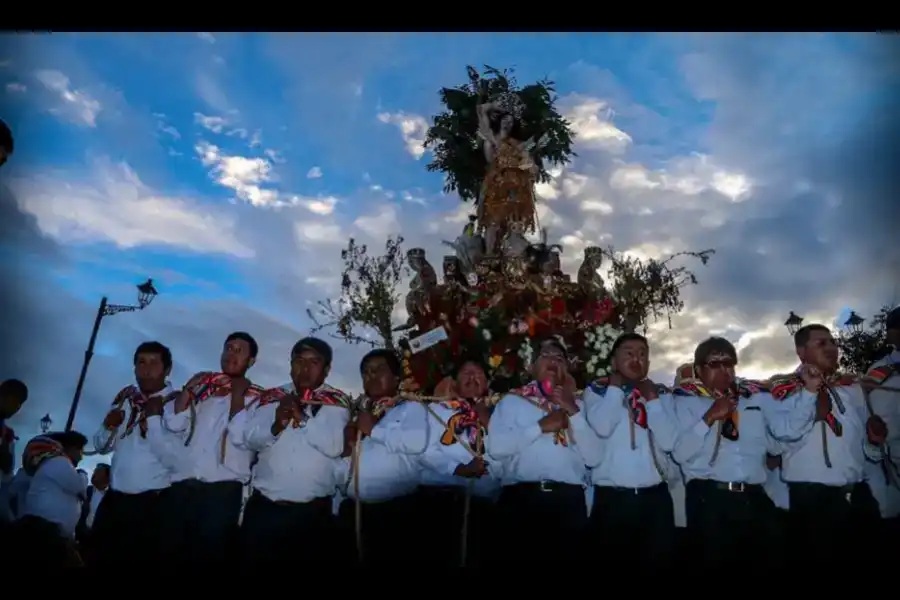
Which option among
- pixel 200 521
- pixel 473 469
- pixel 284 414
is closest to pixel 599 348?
pixel 473 469

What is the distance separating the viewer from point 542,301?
804 centimetres

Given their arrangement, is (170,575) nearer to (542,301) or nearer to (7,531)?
(7,531)

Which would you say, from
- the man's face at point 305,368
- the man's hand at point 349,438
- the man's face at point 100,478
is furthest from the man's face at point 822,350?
the man's face at point 100,478

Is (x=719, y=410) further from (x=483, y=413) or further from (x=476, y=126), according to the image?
(x=476, y=126)

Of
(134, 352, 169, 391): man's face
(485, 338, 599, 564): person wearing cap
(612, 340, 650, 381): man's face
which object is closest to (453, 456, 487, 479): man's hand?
(485, 338, 599, 564): person wearing cap

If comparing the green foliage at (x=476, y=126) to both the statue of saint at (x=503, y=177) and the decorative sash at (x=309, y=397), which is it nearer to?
the statue of saint at (x=503, y=177)

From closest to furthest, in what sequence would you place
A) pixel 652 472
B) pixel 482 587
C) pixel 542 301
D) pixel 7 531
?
pixel 482 587 < pixel 652 472 < pixel 7 531 < pixel 542 301

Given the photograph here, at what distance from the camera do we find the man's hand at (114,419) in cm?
517

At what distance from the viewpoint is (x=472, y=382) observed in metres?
5.38

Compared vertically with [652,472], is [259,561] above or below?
below

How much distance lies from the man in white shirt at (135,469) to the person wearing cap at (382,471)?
140 centimetres
